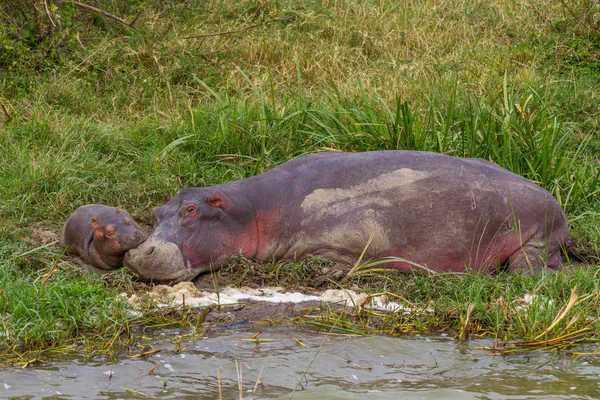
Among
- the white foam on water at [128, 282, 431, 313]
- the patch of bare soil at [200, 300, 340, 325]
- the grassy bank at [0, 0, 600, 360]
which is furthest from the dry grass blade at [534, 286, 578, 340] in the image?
the patch of bare soil at [200, 300, 340, 325]

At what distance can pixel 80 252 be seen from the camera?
584 centimetres

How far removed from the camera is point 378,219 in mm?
5777

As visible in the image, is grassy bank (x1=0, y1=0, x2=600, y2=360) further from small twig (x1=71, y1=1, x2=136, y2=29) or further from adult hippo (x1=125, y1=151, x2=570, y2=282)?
adult hippo (x1=125, y1=151, x2=570, y2=282)

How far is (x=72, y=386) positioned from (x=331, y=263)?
2004mm

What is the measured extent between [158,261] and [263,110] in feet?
7.19

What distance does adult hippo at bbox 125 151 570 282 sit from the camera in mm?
5750

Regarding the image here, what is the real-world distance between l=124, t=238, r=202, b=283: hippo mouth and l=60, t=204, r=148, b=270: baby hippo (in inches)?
3.5

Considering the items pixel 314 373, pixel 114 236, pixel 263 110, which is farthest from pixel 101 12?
pixel 314 373

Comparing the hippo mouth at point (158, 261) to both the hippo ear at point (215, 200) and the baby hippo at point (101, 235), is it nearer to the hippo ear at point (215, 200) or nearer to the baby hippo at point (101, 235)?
the baby hippo at point (101, 235)

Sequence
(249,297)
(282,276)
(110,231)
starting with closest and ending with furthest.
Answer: (249,297), (110,231), (282,276)

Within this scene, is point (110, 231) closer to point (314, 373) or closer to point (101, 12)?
point (314, 373)

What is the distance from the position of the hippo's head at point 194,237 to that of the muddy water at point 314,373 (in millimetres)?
725

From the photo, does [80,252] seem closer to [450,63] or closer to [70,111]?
[70,111]

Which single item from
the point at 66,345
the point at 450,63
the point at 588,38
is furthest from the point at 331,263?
the point at 588,38
